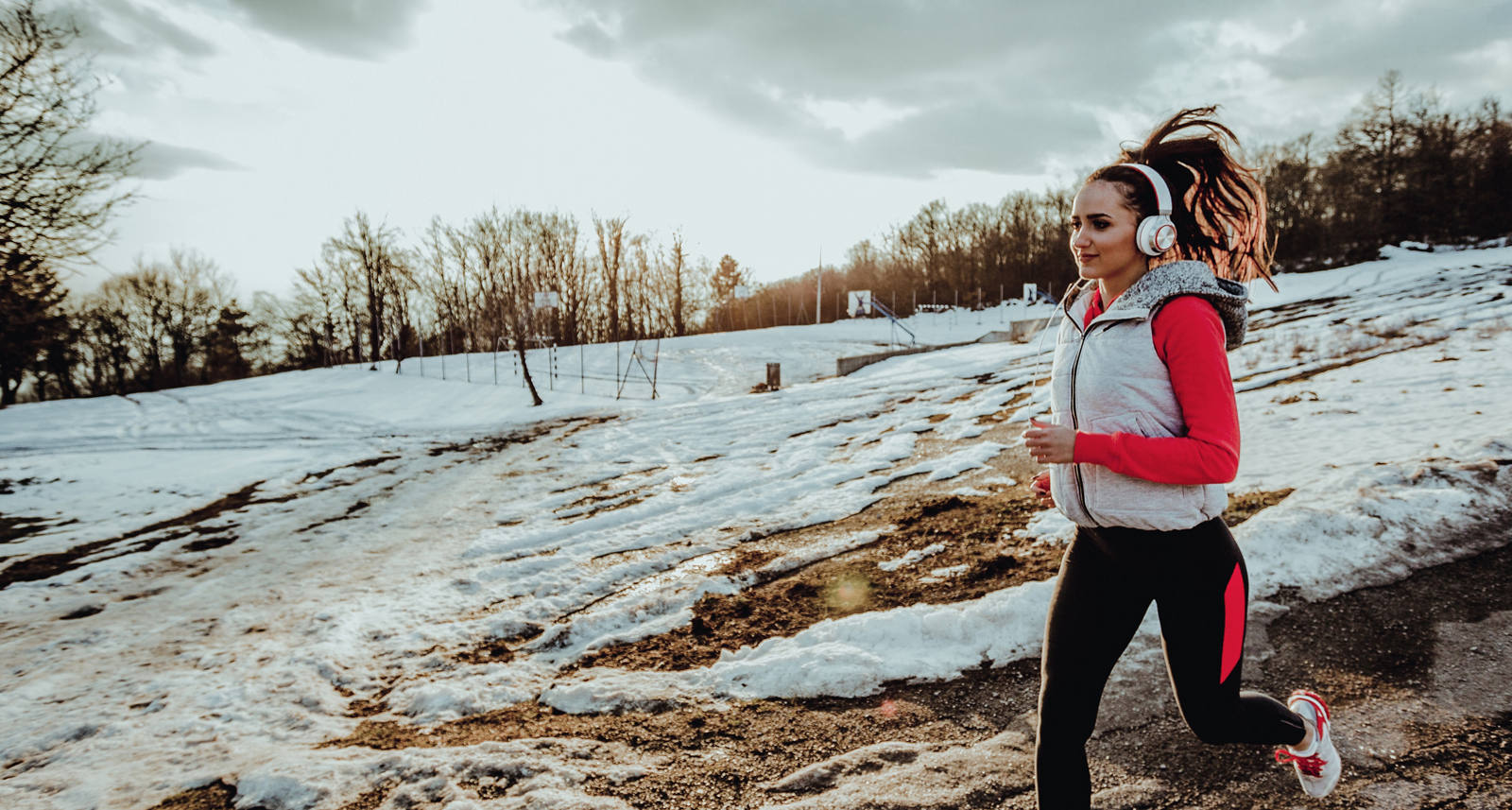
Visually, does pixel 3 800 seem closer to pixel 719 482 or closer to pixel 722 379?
pixel 719 482

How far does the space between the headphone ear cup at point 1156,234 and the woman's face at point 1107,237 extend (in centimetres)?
5

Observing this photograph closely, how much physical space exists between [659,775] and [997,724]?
4.64 feet

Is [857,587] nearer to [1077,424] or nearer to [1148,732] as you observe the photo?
[1148,732]

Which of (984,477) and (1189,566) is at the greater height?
(1189,566)

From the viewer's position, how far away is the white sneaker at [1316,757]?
1973mm

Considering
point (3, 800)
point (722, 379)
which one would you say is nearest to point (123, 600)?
point (3, 800)

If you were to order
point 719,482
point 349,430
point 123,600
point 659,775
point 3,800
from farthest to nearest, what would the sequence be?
point 349,430 < point 719,482 < point 123,600 < point 3,800 < point 659,775

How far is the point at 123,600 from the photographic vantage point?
5.35 meters

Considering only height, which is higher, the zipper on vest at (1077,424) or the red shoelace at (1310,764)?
the zipper on vest at (1077,424)

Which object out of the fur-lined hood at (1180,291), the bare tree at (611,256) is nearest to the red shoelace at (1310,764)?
the fur-lined hood at (1180,291)

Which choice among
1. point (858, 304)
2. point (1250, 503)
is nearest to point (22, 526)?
point (1250, 503)

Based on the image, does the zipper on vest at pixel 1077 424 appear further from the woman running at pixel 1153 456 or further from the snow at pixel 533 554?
the snow at pixel 533 554

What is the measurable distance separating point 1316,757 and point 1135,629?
2.95 ft

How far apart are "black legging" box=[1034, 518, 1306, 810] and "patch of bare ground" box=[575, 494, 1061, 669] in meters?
2.18
